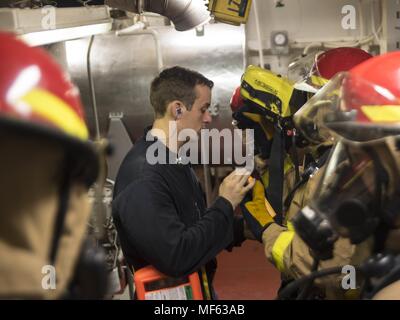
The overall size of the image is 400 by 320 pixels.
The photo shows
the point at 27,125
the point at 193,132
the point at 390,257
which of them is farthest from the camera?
the point at 193,132

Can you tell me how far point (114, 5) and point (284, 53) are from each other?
1821mm

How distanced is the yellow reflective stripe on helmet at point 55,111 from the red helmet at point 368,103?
31.3 inches

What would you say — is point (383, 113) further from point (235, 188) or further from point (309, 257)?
point (235, 188)

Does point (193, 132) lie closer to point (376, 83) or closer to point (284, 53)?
point (376, 83)

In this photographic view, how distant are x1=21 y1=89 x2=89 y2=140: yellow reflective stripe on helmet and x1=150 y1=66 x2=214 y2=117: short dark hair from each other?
1474mm

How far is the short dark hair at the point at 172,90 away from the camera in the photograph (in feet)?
7.60

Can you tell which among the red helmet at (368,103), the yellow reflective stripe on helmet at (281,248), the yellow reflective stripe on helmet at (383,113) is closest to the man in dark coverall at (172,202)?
the yellow reflective stripe on helmet at (281,248)

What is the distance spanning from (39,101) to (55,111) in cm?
3

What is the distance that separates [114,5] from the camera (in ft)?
10.1

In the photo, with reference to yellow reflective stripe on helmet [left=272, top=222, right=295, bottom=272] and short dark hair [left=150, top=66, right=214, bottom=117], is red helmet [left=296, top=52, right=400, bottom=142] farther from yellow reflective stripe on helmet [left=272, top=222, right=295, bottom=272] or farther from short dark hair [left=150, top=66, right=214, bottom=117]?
short dark hair [left=150, top=66, right=214, bottom=117]

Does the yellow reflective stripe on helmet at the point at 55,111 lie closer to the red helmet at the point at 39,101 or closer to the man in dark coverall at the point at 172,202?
the red helmet at the point at 39,101

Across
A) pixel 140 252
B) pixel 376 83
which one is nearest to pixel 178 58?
pixel 140 252

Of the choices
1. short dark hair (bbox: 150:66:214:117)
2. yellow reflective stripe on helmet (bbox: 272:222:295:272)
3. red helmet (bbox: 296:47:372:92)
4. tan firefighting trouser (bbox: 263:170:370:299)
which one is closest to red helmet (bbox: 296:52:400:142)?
tan firefighting trouser (bbox: 263:170:370:299)

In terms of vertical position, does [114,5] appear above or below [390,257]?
above
